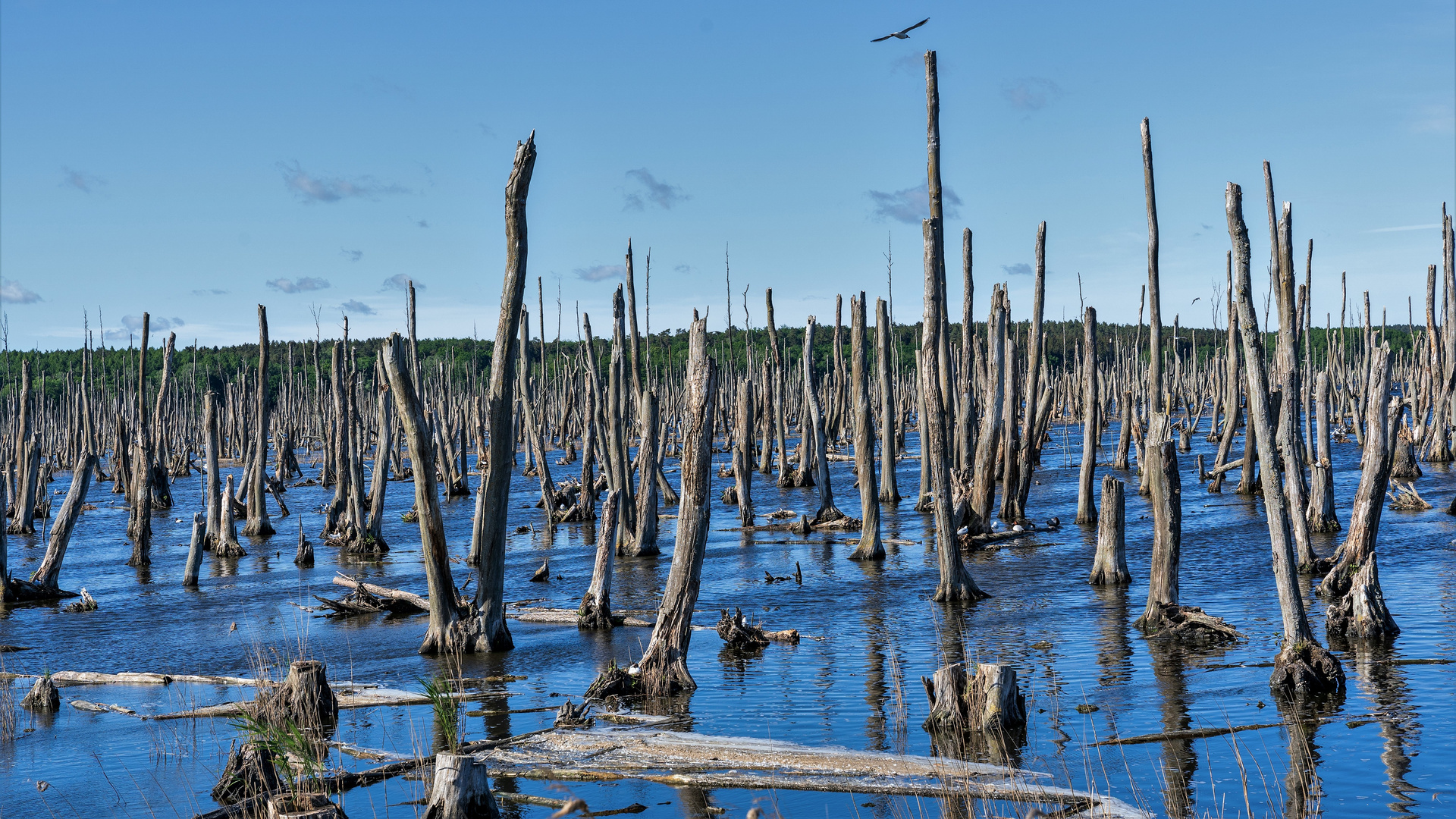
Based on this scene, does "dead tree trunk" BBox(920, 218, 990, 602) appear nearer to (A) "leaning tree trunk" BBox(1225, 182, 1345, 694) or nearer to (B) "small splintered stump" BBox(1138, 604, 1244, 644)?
(B) "small splintered stump" BBox(1138, 604, 1244, 644)

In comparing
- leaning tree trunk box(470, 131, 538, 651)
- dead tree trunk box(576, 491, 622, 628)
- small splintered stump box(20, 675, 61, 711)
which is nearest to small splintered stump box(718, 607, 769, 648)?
dead tree trunk box(576, 491, 622, 628)

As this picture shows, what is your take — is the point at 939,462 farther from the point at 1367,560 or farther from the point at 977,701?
the point at 977,701

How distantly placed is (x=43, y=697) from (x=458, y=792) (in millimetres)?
4967

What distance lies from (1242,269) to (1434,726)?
10.9ft

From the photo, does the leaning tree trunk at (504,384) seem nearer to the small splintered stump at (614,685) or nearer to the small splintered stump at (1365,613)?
the small splintered stump at (614,685)

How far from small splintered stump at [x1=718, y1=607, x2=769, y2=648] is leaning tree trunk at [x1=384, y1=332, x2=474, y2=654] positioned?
202 centimetres

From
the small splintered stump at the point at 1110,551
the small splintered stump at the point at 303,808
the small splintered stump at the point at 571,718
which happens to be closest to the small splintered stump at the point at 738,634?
the small splintered stump at the point at 571,718

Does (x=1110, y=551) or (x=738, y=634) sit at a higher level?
(x=1110, y=551)

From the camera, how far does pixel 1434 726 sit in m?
7.20

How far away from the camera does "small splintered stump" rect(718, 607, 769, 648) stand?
10.3 meters

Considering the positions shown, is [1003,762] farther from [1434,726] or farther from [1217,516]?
[1217,516]

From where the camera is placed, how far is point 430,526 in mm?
9703

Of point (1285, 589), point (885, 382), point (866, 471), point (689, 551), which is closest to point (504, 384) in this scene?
point (689, 551)

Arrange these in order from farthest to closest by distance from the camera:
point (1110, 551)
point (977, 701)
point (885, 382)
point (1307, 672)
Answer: point (885, 382) < point (1110, 551) < point (1307, 672) < point (977, 701)
